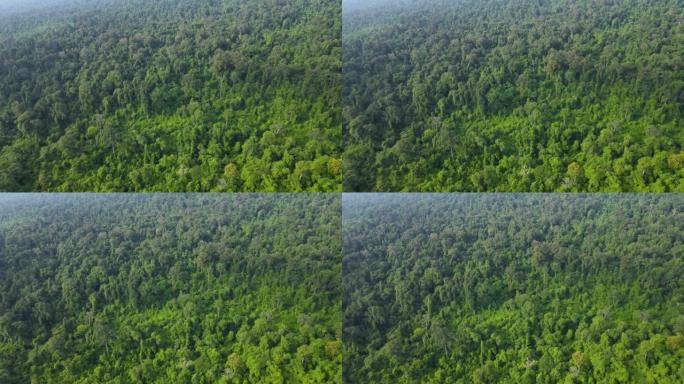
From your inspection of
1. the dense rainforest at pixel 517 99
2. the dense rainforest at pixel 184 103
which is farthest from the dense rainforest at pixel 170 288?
the dense rainforest at pixel 517 99

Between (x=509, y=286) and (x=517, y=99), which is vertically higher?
(x=517, y=99)

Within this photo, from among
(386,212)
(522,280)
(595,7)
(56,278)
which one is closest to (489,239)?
(522,280)

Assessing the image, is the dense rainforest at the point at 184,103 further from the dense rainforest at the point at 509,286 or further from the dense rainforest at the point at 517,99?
the dense rainforest at the point at 509,286

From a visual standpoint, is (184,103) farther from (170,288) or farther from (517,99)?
(517,99)

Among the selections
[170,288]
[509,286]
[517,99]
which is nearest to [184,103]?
[170,288]

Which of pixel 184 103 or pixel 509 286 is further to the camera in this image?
pixel 184 103
